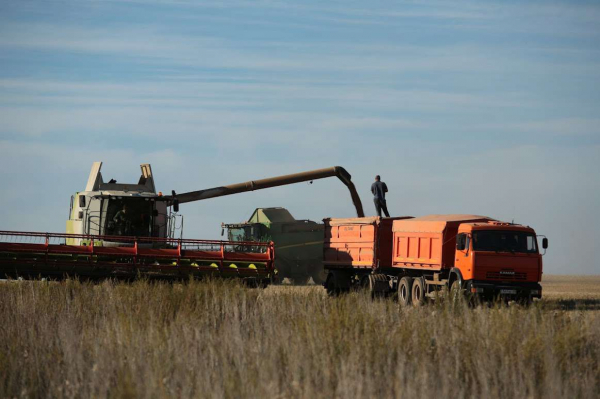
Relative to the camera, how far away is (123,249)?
22406 millimetres

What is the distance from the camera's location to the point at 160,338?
1136 centimetres

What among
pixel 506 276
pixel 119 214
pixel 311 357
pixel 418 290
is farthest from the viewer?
pixel 119 214

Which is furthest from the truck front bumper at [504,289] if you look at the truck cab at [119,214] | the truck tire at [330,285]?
the truck cab at [119,214]

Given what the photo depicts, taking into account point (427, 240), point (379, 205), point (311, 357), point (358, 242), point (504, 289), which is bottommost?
point (311, 357)

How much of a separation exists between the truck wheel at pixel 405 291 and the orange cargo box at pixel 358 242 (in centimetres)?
128

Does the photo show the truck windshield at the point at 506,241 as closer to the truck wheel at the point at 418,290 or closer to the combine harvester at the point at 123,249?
the truck wheel at the point at 418,290

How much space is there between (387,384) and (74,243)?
1810 cm

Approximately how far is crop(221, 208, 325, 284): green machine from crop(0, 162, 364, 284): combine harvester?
8760 millimetres

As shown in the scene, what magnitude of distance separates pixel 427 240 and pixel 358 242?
142 inches

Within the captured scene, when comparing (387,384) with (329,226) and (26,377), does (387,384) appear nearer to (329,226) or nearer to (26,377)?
(26,377)

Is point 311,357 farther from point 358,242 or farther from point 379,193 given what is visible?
point 379,193

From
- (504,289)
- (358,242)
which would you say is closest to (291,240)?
(358,242)

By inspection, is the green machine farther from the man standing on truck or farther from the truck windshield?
the truck windshield

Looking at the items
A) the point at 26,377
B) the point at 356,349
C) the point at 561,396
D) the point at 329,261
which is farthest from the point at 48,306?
the point at 329,261
